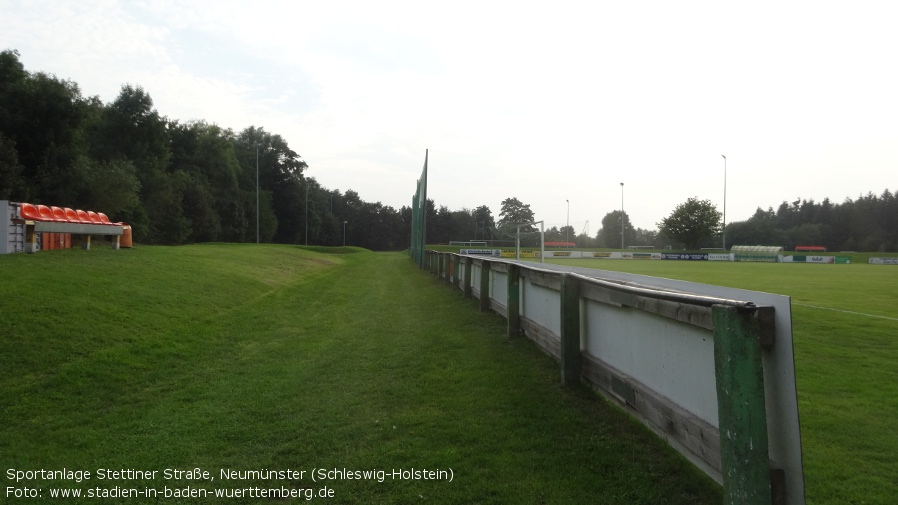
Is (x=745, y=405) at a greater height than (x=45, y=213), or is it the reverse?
(x=45, y=213)

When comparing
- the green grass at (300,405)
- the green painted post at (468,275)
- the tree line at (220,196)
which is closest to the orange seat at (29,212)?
the green grass at (300,405)

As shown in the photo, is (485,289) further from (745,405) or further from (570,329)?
(745,405)

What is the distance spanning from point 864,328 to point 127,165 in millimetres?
42592

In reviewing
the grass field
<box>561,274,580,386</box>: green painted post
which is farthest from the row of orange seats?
the grass field

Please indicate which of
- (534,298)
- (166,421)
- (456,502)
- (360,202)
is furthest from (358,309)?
(360,202)

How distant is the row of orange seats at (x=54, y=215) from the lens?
1246cm

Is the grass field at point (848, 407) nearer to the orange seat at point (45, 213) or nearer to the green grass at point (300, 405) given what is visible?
the green grass at point (300, 405)

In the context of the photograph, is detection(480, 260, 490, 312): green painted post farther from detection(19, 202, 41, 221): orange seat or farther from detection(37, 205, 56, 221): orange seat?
detection(37, 205, 56, 221): orange seat

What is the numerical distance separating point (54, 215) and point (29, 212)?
1.44 meters

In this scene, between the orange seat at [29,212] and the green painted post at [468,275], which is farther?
the green painted post at [468,275]

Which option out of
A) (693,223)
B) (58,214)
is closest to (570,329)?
(58,214)

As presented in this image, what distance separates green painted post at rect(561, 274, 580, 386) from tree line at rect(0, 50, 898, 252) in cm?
3153

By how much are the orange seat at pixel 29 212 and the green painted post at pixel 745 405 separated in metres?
13.9

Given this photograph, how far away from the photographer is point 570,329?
16.5 feet
